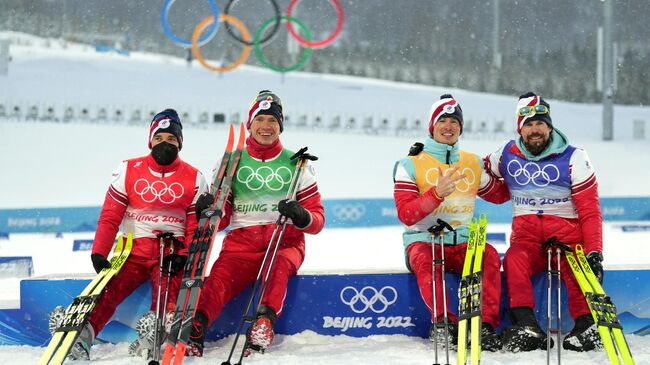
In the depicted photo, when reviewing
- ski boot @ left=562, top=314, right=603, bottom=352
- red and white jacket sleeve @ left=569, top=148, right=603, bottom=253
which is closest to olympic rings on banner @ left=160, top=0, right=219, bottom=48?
red and white jacket sleeve @ left=569, top=148, right=603, bottom=253

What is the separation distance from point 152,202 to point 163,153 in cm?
26

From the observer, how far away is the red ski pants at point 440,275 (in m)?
3.77

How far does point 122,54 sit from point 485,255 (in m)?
20.8

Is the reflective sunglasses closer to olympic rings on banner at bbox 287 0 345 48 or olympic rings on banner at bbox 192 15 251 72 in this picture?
olympic rings on banner at bbox 192 15 251 72

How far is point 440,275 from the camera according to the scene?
384cm

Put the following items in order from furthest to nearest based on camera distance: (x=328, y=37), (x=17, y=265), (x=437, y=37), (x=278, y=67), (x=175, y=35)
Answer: (x=437, y=37)
(x=328, y=37)
(x=278, y=67)
(x=175, y=35)
(x=17, y=265)

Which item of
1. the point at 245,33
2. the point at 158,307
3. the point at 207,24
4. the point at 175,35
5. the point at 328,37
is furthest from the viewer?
the point at 328,37

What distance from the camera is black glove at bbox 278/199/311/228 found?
3.72 metres

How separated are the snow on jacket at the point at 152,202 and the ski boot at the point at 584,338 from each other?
1.97 m

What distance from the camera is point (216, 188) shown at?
12.8 feet

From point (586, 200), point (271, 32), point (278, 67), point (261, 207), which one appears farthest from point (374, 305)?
point (278, 67)

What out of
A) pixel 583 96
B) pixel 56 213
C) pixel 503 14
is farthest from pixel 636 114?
pixel 56 213

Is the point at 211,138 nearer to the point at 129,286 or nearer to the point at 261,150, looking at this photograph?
the point at 261,150

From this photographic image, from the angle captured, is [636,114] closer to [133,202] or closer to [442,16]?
[442,16]
